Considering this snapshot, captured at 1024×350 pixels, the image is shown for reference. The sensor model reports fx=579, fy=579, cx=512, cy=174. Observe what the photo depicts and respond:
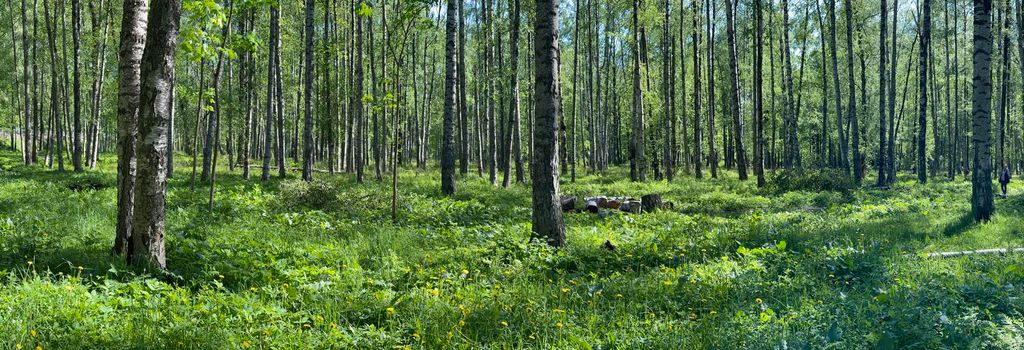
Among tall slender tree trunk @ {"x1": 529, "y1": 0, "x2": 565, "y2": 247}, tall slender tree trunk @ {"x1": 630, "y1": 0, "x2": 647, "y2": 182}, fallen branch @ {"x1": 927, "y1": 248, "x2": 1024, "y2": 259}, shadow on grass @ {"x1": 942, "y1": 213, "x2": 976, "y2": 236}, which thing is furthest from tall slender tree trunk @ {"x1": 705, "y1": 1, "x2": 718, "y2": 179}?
tall slender tree trunk @ {"x1": 529, "y1": 0, "x2": 565, "y2": 247}

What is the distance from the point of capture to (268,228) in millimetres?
8773

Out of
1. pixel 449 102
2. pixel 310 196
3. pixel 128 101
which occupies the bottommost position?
pixel 310 196

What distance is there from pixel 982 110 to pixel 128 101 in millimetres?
14114

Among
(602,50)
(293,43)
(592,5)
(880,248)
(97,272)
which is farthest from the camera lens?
(602,50)

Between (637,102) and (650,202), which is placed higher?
(637,102)

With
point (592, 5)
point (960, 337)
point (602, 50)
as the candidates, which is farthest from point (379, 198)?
point (602, 50)

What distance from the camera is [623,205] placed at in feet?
43.2

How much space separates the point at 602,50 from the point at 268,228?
127ft

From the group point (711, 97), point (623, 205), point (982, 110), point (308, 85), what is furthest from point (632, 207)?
point (711, 97)

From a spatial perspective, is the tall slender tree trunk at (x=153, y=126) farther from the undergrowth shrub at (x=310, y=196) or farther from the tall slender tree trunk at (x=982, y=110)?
the tall slender tree trunk at (x=982, y=110)

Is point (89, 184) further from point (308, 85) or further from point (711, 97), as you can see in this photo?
point (711, 97)

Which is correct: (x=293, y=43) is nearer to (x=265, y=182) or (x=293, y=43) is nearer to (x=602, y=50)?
(x=265, y=182)

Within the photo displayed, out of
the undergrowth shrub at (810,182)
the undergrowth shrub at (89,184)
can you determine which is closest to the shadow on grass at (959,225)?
the undergrowth shrub at (810,182)

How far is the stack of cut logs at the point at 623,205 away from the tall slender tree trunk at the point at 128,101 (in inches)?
352
